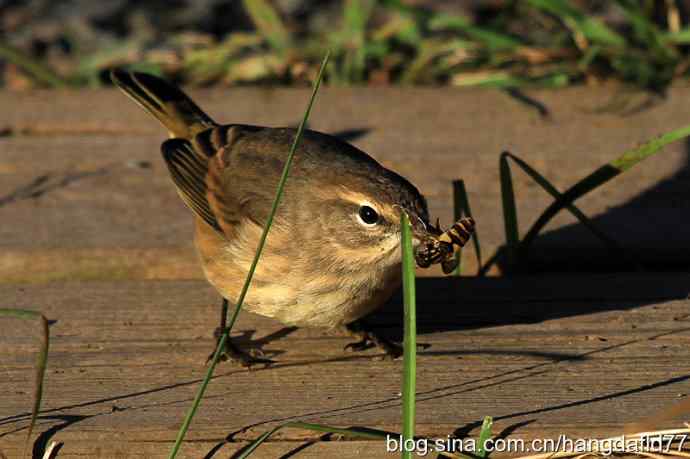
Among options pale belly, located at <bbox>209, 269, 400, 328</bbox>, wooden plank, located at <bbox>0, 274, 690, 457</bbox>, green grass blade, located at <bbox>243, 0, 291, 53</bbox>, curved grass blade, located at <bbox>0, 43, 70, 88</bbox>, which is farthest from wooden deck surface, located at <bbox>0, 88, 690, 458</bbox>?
green grass blade, located at <bbox>243, 0, 291, 53</bbox>

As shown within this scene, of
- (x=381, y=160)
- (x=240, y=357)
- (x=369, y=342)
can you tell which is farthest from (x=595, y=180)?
(x=240, y=357)

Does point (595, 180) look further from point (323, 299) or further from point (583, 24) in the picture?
point (583, 24)

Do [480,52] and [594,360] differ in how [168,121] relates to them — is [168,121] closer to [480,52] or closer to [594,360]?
[480,52]

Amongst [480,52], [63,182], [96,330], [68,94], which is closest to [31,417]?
[96,330]

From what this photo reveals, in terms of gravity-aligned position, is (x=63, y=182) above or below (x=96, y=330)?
above

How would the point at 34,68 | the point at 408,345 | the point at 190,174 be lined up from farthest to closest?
the point at 34,68, the point at 190,174, the point at 408,345

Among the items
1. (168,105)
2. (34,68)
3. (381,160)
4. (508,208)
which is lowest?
(508,208)
